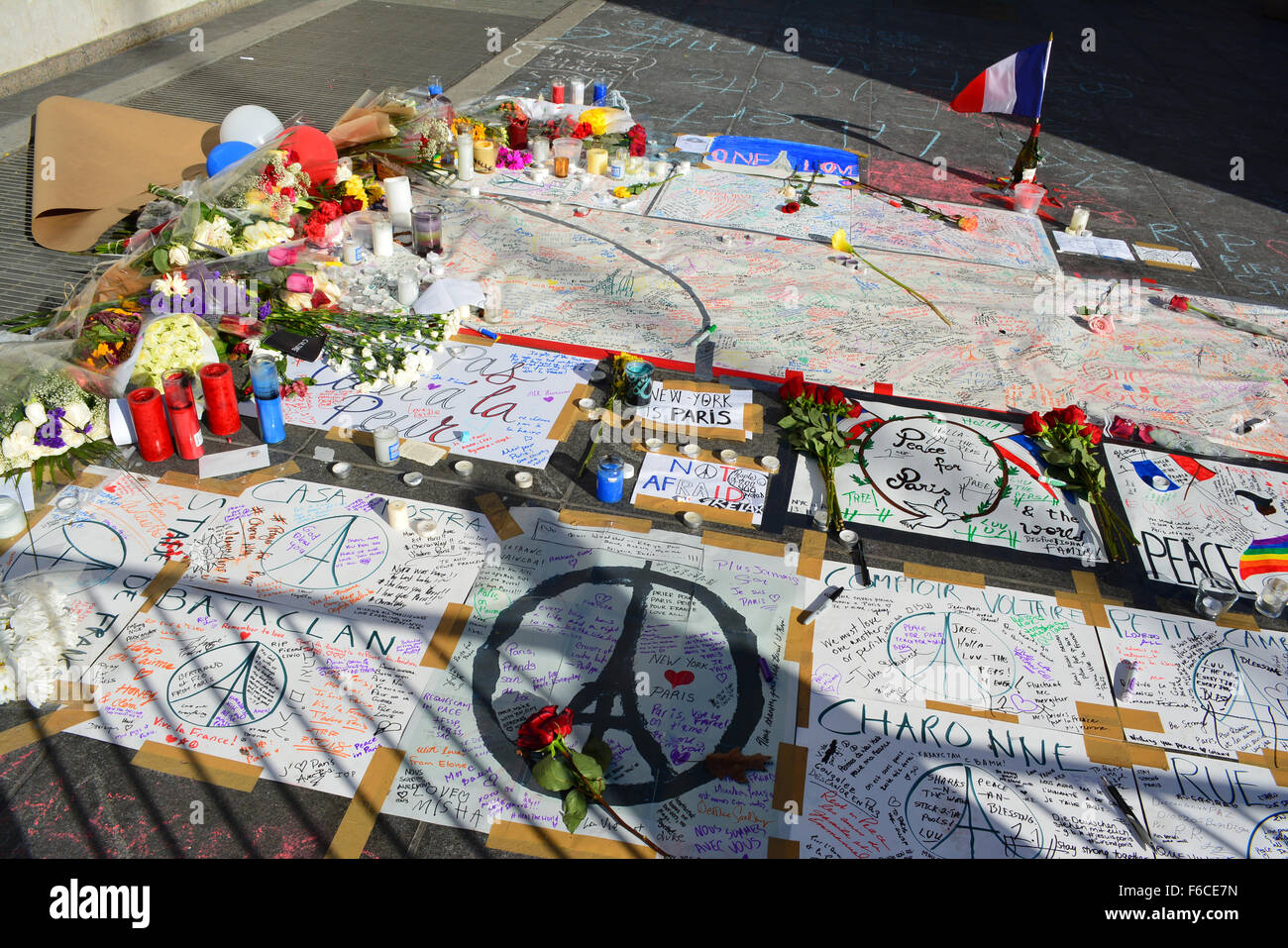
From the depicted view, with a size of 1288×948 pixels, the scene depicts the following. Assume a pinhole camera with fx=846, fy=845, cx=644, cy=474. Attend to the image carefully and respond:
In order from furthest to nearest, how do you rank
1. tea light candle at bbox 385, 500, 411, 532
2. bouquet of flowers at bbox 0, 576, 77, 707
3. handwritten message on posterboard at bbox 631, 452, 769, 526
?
handwritten message on posterboard at bbox 631, 452, 769, 526 → tea light candle at bbox 385, 500, 411, 532 → bouquet of flowers at bbox 0, 576, 77, 707

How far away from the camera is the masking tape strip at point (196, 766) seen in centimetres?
329

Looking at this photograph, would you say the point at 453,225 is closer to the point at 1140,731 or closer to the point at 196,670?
the point at 196,670

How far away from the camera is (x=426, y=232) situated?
6.70 metres

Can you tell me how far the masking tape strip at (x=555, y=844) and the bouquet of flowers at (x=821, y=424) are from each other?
2.24m

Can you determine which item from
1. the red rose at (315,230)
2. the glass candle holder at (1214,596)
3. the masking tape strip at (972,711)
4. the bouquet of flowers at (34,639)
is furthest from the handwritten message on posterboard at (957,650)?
the red rose at (315,230)

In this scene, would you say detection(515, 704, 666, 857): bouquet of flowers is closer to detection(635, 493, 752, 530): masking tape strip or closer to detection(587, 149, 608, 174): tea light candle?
detection(635, 493, 752, 530): masking tape strip

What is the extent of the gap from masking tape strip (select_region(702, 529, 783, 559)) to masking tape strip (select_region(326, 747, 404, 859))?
1.87 metres

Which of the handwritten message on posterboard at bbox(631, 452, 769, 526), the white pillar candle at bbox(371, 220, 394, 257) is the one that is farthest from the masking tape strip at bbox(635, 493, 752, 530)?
the white pillar candle at bbox(371, 220, 394, 257)

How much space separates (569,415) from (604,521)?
1.01 metres

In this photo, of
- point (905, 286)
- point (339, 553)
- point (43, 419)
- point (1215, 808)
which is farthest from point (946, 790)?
point (43, 419)

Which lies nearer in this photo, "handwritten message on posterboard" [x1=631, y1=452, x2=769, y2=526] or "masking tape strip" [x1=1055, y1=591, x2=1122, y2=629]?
"masking tape strip" [x1=1055, y1=591, x2=1122, y2=629]

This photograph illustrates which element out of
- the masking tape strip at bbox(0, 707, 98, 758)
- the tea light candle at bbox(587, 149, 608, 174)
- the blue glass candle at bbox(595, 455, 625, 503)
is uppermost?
the tea light candle at bbox(587, 149, 608, 174)

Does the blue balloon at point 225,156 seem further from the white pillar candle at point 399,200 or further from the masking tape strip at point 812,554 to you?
the masking tape strip at point 812,554

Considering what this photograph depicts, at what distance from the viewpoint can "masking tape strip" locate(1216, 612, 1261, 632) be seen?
168 inches
